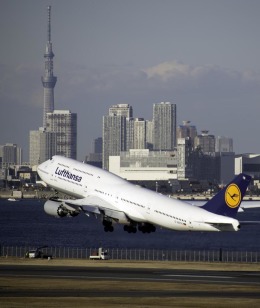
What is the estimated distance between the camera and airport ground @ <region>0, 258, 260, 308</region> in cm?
8419

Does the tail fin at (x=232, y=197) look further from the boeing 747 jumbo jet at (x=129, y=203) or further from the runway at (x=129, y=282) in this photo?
the runway at (x=129, y=282)

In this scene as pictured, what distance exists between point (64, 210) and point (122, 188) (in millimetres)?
6939

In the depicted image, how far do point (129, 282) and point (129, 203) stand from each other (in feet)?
132

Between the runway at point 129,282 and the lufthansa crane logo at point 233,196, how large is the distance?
1642cm

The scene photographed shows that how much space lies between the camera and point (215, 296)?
87938mm

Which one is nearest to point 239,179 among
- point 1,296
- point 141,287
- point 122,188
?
point 122,188

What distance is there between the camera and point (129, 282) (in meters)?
97.1

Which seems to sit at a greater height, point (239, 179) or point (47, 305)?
point (239, 179)

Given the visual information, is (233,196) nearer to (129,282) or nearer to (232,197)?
(232,197)

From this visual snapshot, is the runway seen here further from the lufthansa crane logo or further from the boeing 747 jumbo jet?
the boeing 747 jumbo jet

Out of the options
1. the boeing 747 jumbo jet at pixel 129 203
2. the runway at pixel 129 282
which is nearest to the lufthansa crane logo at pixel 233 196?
the boeing 747 jumbo jet at pixel 129 203

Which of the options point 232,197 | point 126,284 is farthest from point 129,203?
point 126,284

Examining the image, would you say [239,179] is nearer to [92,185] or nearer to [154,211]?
[154,211]

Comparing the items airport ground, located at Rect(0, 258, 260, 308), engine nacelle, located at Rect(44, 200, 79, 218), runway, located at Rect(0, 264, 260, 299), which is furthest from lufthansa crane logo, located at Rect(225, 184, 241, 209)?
engine nacelle, located at Rect(44, 200, 79, 218)
